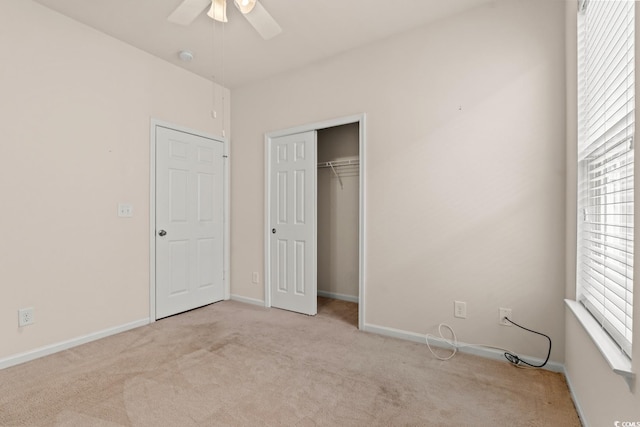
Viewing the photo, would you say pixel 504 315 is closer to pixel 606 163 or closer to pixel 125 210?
pixel 606 163

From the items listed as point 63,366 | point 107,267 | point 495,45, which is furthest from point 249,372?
point 495,45

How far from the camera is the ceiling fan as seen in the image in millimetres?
2093

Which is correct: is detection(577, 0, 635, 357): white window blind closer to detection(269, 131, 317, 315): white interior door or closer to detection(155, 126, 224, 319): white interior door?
detection(269, 131, 317, 315): white interior door

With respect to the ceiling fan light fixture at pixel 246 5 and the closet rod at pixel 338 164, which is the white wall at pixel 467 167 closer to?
the closet rod at pixel 338 164

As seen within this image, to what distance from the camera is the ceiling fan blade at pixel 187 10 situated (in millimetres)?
2059

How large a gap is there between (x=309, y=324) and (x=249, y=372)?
41.2 inches

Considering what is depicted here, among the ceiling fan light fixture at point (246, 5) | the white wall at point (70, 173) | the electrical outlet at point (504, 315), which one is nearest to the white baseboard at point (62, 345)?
the white wall at point (70, 173)

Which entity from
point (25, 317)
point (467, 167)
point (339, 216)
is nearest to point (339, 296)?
point (339, 216)

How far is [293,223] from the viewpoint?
356 centimetres

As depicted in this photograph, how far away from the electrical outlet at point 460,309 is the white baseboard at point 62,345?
9.58 ft

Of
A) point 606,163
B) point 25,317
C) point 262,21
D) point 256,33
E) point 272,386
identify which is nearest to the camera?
point 606,163

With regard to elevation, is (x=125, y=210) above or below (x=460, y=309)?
above

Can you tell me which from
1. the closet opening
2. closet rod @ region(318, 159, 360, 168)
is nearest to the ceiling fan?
the closet opening

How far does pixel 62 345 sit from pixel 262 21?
9.77ft
